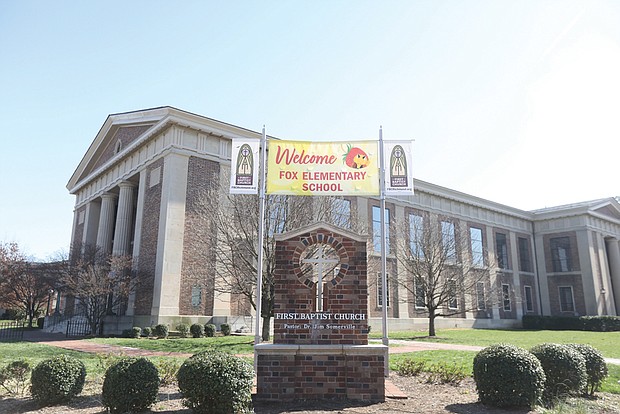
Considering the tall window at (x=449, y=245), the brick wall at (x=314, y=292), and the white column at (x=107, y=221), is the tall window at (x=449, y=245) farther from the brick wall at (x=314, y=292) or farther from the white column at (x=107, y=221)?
the white column at (x=107, y=221)

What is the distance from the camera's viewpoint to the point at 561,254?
47438 millimetres

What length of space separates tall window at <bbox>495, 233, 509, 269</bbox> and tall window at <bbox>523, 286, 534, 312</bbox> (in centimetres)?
367

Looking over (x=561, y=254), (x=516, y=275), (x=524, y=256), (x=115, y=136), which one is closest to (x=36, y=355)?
(x=115, y=136)

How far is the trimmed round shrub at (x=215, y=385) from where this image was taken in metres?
6.51

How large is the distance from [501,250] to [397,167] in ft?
130

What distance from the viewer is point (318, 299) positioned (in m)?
8.95

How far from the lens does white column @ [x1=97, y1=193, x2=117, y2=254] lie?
110ft

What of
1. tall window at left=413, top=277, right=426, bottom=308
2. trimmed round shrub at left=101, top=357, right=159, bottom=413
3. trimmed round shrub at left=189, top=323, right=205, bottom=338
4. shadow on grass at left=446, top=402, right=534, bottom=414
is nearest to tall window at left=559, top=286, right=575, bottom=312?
tall window at left=413, top=277, right=426, bottom=308

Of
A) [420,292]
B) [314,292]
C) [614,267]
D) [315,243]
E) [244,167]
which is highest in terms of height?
[614,267]

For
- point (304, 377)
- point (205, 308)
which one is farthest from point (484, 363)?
point (205, 308)

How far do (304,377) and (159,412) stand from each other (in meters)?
2.40

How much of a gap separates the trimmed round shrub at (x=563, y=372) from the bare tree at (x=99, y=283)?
20340mm

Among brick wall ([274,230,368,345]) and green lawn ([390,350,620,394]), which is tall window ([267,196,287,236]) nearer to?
green lawn ([390,350,620,394])

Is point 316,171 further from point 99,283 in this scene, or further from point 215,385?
point 99,283
